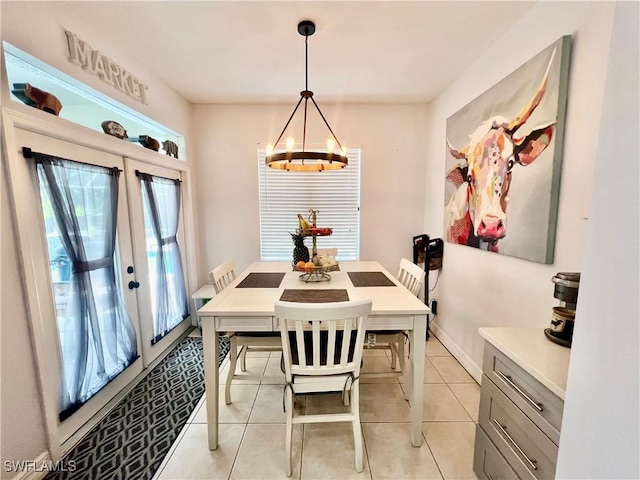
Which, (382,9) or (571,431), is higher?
(382,9)

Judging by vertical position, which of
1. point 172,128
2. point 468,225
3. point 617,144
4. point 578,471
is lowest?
point 578,471

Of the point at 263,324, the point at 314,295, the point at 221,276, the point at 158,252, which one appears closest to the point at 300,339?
the point at 263,324

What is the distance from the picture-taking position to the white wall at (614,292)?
599 millimetres

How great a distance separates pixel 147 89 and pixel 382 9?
6.94 feet

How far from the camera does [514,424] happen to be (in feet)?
3.84

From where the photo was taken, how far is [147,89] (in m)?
2.42

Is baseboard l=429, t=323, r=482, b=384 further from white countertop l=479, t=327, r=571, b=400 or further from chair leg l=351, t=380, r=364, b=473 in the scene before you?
chair leg l=351, t=380, r=364, b=473

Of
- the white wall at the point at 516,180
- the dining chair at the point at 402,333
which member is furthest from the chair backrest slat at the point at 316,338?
the white wall at the point at 516,180

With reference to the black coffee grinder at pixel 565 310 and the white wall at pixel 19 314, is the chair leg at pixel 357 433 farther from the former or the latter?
the white wall at pixel 19 314

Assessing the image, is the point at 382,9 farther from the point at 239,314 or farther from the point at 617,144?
the point at 239,314

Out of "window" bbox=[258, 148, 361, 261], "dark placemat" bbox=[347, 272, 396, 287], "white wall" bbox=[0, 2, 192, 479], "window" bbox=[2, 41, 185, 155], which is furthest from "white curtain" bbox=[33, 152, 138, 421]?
"dark placemat" bbox=[347, 272, 396, 287]

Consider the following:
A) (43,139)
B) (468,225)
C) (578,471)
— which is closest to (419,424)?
(578,471)

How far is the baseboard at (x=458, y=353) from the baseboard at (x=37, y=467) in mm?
2916

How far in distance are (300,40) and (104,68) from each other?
145 cm
